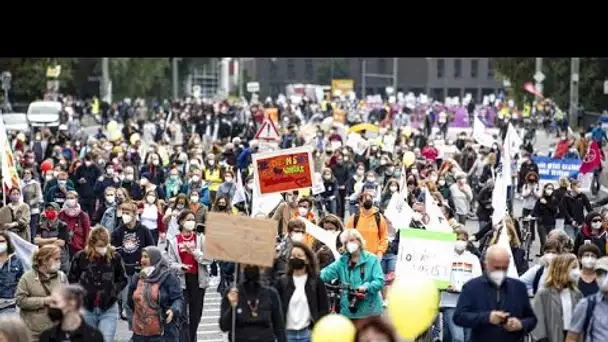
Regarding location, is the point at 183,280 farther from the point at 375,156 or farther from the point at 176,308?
the point at 375,156

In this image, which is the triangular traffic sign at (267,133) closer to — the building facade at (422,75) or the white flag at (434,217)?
the white flag at (434,217)

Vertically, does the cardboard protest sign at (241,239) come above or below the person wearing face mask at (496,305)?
above

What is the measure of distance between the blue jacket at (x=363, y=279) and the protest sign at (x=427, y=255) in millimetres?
1025

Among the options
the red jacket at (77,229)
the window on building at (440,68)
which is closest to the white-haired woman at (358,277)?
the red jacket at (77,229)

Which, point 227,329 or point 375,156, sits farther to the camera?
point 375,156

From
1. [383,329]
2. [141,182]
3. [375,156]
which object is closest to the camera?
[383,329]

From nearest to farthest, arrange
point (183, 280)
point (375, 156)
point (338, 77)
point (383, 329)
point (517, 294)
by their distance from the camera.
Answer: point (383, 329)
point (517, 294)
point (183, 280)
point (375, 156)
point (338, 77)

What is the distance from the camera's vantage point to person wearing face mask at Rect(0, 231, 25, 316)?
14305mm

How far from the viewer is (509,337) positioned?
448 inches

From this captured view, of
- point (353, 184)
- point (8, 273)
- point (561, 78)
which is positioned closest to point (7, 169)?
point (8, 273)

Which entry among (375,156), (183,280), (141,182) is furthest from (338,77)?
(183,280)

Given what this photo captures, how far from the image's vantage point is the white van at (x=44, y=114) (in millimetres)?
58094

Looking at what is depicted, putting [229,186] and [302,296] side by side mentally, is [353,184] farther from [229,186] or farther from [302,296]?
[302,296]
